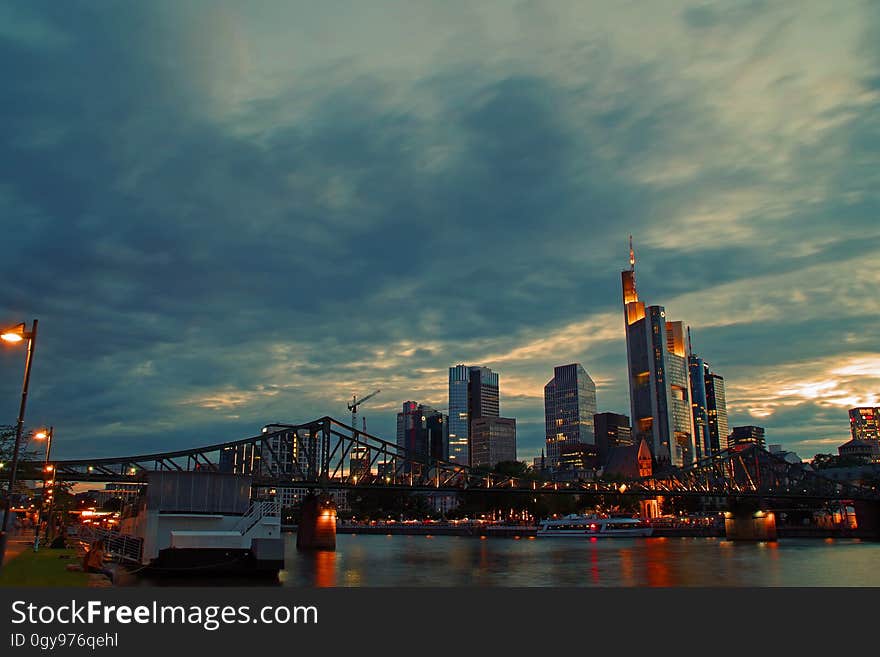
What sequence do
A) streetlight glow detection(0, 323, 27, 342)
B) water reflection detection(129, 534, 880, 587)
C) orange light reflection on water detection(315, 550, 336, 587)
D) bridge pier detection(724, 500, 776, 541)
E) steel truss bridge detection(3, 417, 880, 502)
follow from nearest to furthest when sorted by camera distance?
streetlight glow detection(0, 323, 27, 342) < orange light reflection on water detection(315, 550, 336, 587) < water reflection detection(129, 534, 880, 587) < steel truss bridge detection(3, 417, 880, 502) < bridge pier detection(724, 500, 776, 541)

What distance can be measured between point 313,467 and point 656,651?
381ft

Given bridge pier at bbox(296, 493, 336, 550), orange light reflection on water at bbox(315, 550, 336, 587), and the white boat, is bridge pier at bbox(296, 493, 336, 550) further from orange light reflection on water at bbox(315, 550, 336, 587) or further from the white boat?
the white boat

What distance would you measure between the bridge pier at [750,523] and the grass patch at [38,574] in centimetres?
14196

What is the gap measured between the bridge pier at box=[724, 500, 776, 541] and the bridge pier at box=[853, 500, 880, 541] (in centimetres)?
→ 2184

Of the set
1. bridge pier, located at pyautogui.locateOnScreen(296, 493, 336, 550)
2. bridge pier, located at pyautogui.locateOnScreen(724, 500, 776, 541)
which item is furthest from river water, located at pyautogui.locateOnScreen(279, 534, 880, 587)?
bridge pier, located at pyautogui.locateOnScreen(724, 500, 776, 541)

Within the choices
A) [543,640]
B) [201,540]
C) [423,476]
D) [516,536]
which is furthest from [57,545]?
[516,536]

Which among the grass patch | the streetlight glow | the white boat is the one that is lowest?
the white boat

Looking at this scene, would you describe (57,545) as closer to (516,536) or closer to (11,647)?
(11,647)

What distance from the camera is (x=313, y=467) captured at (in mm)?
127688

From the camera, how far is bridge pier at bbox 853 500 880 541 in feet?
518

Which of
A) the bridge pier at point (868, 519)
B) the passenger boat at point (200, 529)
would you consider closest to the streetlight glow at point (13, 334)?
the passenger boat at point (200, 529)

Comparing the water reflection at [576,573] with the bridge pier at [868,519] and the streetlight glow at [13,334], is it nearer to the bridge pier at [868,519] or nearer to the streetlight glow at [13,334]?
the streetlight glow at [13,334]

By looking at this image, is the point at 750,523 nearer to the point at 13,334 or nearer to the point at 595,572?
the point at 595,572

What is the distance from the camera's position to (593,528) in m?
186
